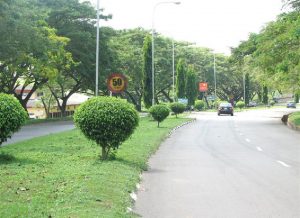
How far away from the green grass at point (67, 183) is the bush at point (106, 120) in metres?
0.63

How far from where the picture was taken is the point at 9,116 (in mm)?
13352

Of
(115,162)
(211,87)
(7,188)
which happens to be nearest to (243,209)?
(7,188)

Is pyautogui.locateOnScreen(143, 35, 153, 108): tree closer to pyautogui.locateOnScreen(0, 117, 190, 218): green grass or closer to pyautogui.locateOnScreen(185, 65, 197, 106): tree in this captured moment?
pyautogui.locateOnScreen(185, 65, 197, 106): tree

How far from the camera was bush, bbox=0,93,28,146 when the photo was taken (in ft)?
43.6

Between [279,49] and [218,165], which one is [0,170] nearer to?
[218,165]

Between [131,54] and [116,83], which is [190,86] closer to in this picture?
[131,54]

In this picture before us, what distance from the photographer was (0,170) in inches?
448

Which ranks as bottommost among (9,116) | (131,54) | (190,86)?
(9,116)

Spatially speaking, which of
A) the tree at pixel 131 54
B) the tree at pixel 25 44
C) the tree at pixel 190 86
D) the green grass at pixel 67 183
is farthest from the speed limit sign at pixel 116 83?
the tree at pixel 190 86

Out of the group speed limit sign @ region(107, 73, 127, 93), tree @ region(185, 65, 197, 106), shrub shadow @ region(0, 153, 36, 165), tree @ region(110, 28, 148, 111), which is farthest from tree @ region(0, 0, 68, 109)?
tree @ region(185, 65, 197, 106)

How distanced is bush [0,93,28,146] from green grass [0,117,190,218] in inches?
26.8

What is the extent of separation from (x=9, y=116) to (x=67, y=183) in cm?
427

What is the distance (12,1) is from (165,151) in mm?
16375

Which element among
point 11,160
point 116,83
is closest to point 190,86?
point 116,83
